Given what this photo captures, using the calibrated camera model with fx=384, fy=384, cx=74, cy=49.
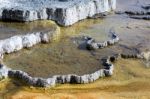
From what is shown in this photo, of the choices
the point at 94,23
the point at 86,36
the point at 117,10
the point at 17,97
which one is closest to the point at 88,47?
the point at 86,36

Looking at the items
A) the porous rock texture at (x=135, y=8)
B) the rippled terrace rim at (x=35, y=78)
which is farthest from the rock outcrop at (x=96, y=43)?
the porous rock texture at (x=135, y=8)

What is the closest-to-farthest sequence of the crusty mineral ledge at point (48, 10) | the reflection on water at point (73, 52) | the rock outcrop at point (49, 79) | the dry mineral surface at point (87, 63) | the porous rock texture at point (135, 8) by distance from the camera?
the dry mineral surface at point (87, 63)
the rock outcrop at point (49, 79)
the reflection on water at point (73, 52)
the crusty mineral ledge at point (48, 10)
the porous rock texture at point (135, 8)

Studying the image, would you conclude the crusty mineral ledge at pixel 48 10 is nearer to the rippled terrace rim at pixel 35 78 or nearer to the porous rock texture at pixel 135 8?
the rippled terrace rim at pixel 35 78

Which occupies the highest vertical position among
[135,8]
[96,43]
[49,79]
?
[135,8]

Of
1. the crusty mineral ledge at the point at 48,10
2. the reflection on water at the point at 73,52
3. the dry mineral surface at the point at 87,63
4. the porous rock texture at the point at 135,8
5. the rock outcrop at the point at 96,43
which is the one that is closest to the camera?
the dry mineral surface at the point at 87,63

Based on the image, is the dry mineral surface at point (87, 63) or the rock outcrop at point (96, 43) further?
the rock outcrop at point (96, 43)

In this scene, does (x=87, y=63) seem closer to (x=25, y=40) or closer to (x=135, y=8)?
(x=25, y=40)

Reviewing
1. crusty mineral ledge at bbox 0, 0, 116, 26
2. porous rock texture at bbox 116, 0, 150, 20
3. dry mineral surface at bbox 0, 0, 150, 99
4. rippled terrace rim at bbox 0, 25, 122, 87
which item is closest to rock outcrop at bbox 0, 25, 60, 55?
rippled terrace rim at bbox 0, 25, 122, 87

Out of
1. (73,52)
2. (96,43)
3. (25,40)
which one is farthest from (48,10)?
(73,52)

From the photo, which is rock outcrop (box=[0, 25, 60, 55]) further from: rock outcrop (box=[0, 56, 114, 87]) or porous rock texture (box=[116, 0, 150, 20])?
porous rock texture (box=[116, 0, 150, 20])
